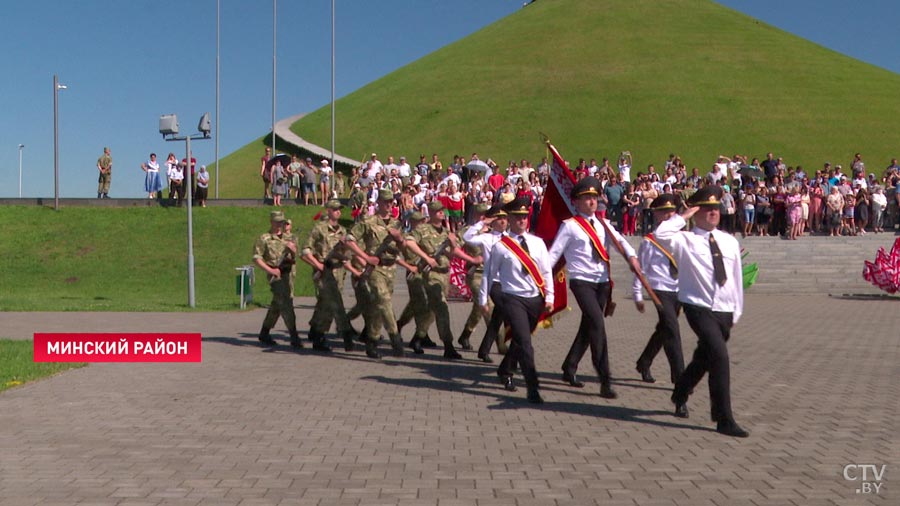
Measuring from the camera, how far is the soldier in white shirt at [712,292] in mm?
8859

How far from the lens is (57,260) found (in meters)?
33.1

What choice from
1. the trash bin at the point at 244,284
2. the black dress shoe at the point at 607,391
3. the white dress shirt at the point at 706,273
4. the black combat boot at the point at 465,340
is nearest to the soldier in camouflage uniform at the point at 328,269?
the black combat boot at the point at 465,340

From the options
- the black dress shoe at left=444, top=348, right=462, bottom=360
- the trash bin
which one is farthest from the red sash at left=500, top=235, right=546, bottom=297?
the trash bin

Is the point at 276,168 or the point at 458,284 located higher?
the point at 276,168

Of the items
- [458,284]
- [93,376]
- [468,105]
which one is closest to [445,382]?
[93,376]

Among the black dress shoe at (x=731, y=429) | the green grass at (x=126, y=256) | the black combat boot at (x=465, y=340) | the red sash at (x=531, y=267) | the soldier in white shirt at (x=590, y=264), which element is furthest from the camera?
the green grass at (x=126, y=256)

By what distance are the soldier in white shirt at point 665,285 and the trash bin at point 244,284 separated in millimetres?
14357

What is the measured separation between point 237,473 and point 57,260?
28257mm

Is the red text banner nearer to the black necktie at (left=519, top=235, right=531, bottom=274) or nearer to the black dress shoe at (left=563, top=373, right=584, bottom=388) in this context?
the black dress shoe at (left=563, top=373, right=584, bottom=388)

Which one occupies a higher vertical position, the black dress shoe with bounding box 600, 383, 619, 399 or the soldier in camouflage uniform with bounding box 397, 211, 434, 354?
the soldier in camouflage uniform with bounding box 397, 211, 434, 354

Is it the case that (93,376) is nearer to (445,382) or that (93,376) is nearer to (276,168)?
(445,382)

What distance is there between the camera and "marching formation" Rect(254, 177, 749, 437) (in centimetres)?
905

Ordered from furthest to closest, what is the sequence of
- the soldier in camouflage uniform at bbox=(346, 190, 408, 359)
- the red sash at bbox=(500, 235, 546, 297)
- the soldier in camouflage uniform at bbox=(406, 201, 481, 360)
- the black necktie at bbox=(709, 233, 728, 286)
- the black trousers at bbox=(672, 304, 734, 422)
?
the soldier in camouflage uniform at bbox=(406, 201, 481, 360)
the soldier in camouflage uniform at bbox=(346, 190, 408, 359)
the red sash at bbox=(500, 235, 546, 297)
the black necktie at bbox=(709, 233, 728, 286)
the black trousers at bbox=(672, 304, 734, 422)

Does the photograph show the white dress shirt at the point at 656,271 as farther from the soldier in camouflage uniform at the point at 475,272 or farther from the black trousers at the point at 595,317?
the soldier in camouflage uniform at the point at 475,272
